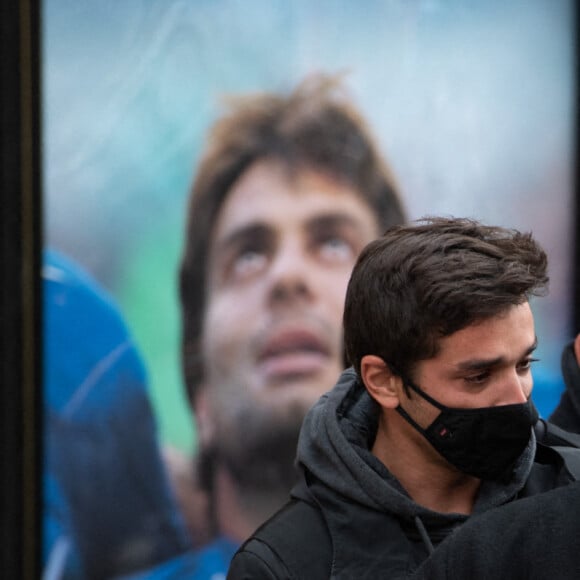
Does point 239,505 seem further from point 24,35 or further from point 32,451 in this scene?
point 24,35

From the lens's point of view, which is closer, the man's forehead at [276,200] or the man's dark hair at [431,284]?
the man's dark hair at [431,284]

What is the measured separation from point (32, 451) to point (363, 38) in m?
2.03

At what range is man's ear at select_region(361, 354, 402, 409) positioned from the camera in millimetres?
1915

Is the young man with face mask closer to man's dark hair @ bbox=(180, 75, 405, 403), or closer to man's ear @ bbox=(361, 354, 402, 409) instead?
man's ear @ bbox=(361, 354, 402, 409)

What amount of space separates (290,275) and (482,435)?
7.50 feet

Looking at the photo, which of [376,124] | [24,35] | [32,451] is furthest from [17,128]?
[376,124]

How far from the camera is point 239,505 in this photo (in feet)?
13.3

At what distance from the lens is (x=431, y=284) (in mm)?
1809

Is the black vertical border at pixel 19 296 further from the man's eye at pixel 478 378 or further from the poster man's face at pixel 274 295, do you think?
the man's eye at pixel 478 378

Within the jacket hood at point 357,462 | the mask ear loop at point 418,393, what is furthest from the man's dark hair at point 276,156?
the mask ear loop at point 418,393

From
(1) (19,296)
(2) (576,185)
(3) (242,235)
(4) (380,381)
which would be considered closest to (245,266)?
(3) (242,235)

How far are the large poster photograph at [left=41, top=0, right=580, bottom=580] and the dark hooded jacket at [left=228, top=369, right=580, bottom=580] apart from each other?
5.88 ft

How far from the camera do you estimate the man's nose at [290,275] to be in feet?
13.3

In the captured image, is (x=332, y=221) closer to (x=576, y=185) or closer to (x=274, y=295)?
(x=274, y=295)
